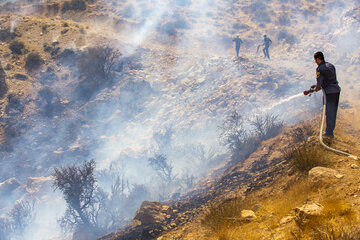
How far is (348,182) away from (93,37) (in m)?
25.5

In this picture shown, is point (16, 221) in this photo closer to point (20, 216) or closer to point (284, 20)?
point (20, 216)

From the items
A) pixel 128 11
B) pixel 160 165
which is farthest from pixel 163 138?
pixel 128 11

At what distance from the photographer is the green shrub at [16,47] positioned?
23.0 m

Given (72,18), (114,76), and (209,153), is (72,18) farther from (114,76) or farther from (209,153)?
(209,153)

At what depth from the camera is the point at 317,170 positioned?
3.96m

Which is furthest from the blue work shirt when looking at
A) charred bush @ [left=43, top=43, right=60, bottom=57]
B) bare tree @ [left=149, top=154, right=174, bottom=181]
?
charred bush @ [left=43, top=43, right=60, bottom=57]

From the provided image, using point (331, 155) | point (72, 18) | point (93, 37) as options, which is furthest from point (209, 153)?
point (72, 18)

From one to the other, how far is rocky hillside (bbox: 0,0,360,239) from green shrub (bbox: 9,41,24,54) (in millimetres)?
85

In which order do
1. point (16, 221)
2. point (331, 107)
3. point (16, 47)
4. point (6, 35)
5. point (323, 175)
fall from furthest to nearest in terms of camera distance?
point (6, 35), point (16, 47), point (16, 221), point (331, 107), point (323, 175)

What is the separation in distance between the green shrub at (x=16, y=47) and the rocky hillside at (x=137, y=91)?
85mm

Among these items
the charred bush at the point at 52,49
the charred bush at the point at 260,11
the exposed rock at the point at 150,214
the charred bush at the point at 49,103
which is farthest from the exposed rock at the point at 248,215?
the charred bush at the point at 260,11

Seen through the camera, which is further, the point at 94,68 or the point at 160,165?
the point at 94,68

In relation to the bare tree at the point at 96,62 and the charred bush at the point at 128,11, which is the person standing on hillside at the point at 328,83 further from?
the charred bush at the point at 128,11

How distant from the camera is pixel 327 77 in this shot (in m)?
4.65
